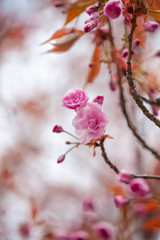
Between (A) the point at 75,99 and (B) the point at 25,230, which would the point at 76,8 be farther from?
(B) the point at 25,230

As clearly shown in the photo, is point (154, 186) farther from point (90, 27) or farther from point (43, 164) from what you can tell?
point (90, 27)

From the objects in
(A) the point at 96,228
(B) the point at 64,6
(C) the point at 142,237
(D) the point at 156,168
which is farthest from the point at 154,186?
(B) the point at 64,6

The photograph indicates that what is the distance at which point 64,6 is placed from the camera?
116cm

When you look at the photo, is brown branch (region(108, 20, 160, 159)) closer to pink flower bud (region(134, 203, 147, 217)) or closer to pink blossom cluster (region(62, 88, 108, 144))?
pink blossom cluster (region(62, 88, 108, 144))

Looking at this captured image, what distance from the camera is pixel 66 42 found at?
1.14 m

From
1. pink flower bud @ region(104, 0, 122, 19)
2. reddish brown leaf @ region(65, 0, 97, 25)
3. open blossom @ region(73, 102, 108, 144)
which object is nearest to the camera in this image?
pink flower bud @ region(104, 0, 122, 19)

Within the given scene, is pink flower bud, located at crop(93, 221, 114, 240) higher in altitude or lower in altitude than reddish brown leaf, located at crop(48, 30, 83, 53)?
lower

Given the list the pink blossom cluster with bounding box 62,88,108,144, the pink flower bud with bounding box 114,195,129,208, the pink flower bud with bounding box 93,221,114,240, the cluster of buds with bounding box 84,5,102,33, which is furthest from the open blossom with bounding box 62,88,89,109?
the pink flower bud with bounding box 93,221,114,240

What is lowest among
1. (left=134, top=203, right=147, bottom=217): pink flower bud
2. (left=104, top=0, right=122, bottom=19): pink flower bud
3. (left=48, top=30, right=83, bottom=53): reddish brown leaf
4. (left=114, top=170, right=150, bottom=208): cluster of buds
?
(left=134, top=203, right=147, bottom=217): pink flower bud

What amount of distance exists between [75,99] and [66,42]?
0.33 metres

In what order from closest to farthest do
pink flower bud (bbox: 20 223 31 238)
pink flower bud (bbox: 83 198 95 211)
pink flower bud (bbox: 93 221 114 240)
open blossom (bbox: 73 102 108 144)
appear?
open blossom (bbox: 73 102 108 144)
pink flower bud (bbox: 93 221 114 240)
pink flower bud (bbox: 83 198 95 211)
pink flower bud (bbox: 20 223 31 238)

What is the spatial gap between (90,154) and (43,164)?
0.91 m

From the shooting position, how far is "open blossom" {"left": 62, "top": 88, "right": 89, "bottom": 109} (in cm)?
91

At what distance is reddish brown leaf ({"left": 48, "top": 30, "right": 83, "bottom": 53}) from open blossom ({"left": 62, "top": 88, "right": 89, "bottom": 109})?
26cm
